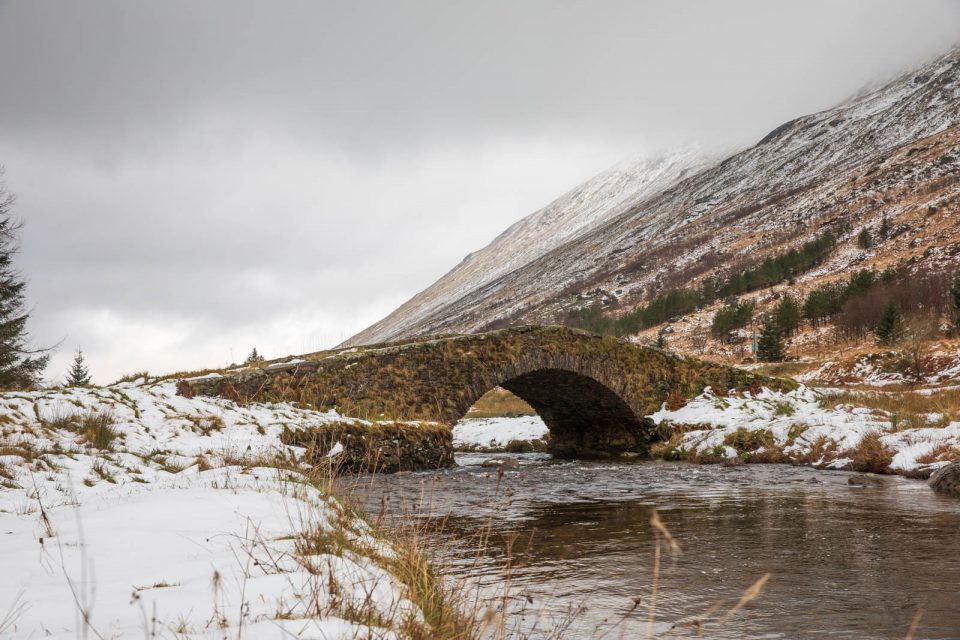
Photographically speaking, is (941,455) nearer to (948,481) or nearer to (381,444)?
(948,481)

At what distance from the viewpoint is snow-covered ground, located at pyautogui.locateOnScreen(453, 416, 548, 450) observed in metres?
22.6

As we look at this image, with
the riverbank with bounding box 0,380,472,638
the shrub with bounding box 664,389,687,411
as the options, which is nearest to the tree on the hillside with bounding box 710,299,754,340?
the shrub with bounding box 664,389,687,411

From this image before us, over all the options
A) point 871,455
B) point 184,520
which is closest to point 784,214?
point 871,455

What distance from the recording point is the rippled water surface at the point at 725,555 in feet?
11.0

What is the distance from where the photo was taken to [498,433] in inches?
938

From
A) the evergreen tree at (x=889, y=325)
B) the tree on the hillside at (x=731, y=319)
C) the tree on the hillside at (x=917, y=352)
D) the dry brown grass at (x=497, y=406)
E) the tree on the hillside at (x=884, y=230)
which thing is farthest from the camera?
the tree on the hillside at (x=884, y=230)

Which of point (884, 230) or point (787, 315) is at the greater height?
point (884, 230)

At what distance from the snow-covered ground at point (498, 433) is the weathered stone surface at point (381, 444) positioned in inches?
346

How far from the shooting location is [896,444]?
34.0 feet

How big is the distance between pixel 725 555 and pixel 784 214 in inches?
4369

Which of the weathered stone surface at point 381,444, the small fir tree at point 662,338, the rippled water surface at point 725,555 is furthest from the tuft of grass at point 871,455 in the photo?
the small fir tree at point 662,338

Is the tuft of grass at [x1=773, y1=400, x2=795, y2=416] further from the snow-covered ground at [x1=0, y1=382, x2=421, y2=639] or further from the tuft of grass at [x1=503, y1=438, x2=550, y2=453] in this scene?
the snow-covered ground at [x1=0, y1=382, x2=421, y2=639]

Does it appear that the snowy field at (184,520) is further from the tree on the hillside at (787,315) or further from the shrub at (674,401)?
the tree on the hillside at (787,315)

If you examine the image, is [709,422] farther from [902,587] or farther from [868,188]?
[868,188]
